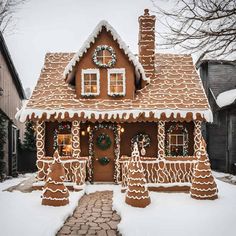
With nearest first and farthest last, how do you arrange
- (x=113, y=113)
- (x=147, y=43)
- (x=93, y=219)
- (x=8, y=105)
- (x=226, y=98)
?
(x=93, y=219)
(x=113, y=113)
(x=147, y=43)
(x=226, y=98)
(x=8, y=105)

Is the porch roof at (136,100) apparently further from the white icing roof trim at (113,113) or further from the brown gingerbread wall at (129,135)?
the brown gingerbread wall at (129,135)

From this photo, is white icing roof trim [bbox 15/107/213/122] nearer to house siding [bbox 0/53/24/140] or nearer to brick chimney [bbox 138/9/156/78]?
brick chimney [bbox 138/9/156/78]

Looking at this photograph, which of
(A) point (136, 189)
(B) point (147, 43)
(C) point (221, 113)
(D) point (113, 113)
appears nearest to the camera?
(A) point (136, 189)

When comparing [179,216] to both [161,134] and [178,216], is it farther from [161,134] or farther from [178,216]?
[161,134]

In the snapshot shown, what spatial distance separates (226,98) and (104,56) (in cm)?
931

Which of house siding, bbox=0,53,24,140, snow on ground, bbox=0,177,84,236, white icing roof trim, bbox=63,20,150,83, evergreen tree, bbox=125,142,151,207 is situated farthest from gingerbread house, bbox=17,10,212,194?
house siding, bbox=0,53,24,140

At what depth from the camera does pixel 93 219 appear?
8016 millimetres

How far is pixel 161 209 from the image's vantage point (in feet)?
28.1

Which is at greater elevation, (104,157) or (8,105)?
(8,105)

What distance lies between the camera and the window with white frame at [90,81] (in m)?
13.0

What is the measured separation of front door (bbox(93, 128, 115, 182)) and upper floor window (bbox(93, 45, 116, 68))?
10.2 ft

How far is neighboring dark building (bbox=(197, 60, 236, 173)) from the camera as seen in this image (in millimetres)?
17453

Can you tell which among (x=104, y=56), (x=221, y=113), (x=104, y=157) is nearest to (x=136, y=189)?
(x=104, y=157)

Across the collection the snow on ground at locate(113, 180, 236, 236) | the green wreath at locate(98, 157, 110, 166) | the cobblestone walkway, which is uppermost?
the green wreath at locate(98, 157, 110, 166)
